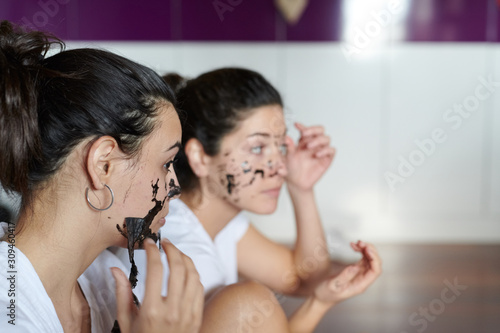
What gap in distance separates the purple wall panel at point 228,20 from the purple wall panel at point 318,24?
12 centimetres

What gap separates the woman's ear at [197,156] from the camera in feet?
4.53

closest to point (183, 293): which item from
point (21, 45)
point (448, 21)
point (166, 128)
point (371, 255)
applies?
point (166, 128)

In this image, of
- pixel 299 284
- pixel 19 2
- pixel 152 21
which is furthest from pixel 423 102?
pixel 19 2

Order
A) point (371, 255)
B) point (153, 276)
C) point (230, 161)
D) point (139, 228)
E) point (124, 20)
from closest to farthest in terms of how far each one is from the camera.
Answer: point (153, 276) → point (139, 228) → point (371, 255) → point (230, 161) → point (124, 20)

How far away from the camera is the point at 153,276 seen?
769mm

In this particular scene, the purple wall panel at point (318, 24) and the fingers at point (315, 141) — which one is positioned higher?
the purple wall panel at point (318, 24)

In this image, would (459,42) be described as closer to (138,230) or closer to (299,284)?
(299,284)

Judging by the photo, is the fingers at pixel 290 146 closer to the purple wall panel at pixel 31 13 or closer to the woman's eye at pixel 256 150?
the woman's eye at pixel 256 150

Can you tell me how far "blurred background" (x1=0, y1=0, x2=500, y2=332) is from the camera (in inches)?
115

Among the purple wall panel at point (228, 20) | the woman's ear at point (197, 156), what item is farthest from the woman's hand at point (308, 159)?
the purple wall panel at point (228, 20)

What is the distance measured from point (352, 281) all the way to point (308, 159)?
378mm

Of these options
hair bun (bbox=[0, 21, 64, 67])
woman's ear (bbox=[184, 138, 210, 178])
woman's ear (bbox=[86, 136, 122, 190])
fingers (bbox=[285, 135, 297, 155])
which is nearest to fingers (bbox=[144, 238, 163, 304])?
woman's ear (bbox=[86, 136, 122, 190])

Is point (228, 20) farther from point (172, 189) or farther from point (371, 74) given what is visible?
point (172, 189)

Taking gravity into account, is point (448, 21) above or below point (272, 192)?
above
